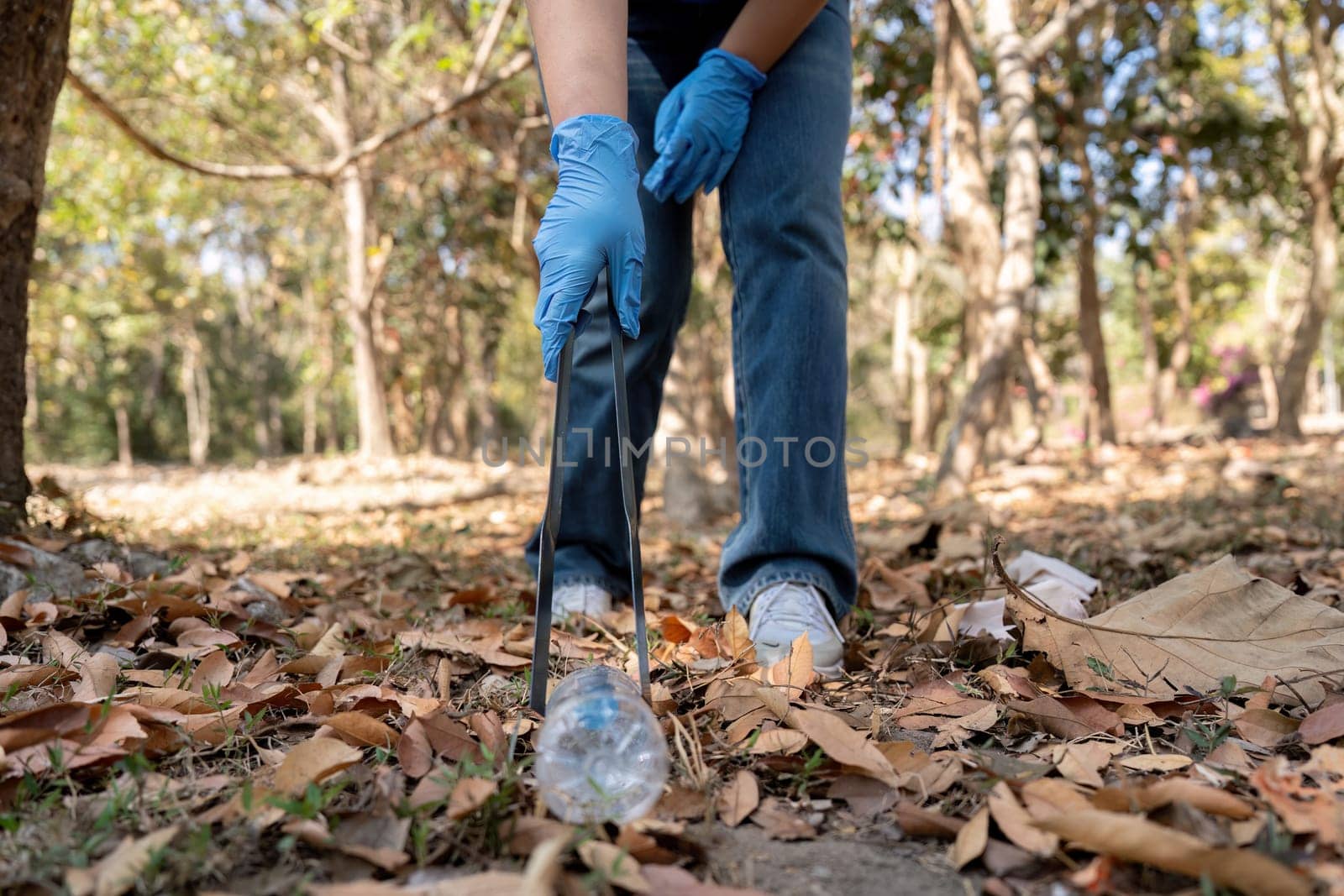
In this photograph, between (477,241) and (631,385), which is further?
(477,241)

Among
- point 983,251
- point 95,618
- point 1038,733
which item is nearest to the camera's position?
point 1038,733

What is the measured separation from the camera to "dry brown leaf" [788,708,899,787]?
108 cm

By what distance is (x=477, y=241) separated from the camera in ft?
35.1

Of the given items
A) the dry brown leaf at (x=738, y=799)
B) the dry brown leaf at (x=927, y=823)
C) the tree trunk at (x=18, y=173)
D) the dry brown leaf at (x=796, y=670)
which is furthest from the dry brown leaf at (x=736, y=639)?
the tree trunk at (x=18, y=173)

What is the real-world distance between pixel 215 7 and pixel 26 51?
6.88 m

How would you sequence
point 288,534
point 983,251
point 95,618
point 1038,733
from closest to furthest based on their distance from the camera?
1. point 1038,733
2. point 95,618
3. point 288,534
4. point 983,251

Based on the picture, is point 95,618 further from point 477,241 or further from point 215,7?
point 477,241

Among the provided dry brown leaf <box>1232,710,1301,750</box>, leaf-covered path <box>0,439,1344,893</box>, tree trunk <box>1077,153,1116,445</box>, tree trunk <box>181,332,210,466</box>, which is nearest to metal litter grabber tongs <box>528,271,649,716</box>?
leaf-covered path <box>0,439,1344,893</box>

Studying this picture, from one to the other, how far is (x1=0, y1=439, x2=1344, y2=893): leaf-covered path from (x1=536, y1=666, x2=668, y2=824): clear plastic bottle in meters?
0.04

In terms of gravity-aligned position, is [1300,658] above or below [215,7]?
below

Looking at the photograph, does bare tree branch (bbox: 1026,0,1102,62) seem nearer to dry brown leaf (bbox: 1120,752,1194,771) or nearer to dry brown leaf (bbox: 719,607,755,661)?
dry brown leaf (bbox: 719,607,755,661)

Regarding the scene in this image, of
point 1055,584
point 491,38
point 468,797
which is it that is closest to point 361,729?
point 468,797

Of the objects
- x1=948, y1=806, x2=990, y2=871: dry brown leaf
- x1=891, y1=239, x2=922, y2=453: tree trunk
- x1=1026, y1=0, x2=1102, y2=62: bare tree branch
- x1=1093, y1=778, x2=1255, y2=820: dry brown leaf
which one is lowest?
x1=948, y1=806, x2=990, y2=871: dry brown leaf

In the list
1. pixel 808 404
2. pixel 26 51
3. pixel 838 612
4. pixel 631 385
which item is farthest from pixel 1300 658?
pixel 26 51
